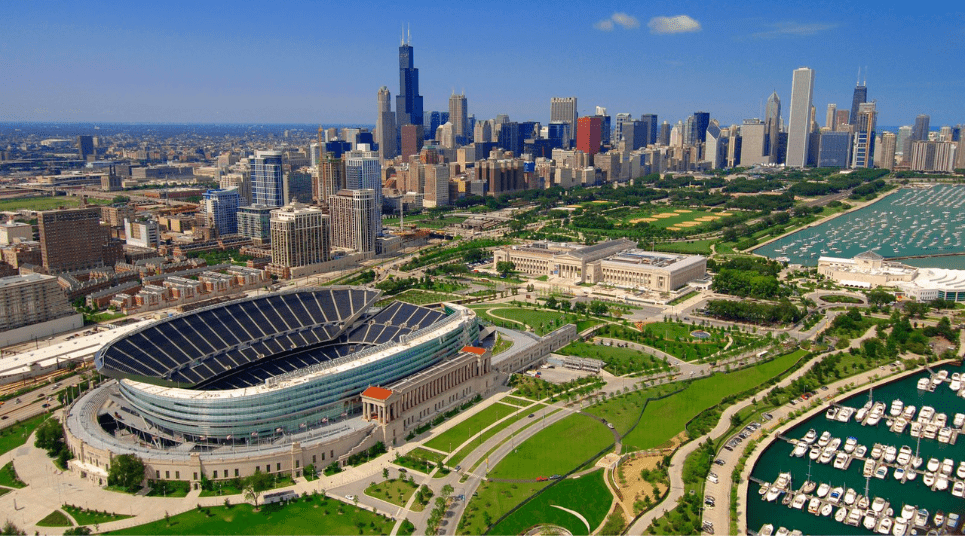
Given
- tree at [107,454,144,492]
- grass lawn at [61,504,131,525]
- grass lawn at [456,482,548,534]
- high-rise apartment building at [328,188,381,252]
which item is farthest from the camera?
high-rise apartment building at [328,188,381,252]

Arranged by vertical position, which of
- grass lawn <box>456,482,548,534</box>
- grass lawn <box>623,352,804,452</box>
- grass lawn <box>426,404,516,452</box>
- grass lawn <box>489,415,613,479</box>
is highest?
grass lawn <box>623,352,804,452</box>

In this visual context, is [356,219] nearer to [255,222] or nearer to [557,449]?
[255,222]

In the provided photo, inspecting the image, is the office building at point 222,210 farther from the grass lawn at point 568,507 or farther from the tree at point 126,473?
the grass lawn at point 568,507

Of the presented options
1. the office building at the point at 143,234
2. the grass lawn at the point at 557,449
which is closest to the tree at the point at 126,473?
the grass lawn at the point at 557,449

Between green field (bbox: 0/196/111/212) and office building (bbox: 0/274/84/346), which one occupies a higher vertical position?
green field (bbox: 0/196/111/212)

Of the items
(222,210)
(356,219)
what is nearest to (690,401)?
(356,219)

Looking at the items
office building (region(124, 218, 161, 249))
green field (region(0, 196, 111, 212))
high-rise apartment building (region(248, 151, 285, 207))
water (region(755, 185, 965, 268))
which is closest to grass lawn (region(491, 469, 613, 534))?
water (region(755, 185, 965, 268))

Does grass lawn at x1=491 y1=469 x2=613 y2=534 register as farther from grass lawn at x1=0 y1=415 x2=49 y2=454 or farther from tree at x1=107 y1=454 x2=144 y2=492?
grass lawn at x1=0 y1=415 x2=49 y2=454
